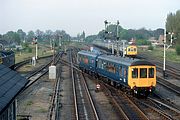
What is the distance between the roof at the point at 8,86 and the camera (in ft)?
36.0

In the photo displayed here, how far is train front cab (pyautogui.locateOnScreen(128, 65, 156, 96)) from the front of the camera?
2730cm

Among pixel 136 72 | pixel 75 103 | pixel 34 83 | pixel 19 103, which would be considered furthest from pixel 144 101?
pixel 34 83

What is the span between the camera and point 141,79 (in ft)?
90.0

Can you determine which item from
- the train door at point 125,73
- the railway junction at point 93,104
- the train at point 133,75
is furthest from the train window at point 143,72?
the railway junction at point 93,104

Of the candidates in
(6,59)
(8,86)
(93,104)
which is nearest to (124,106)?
(93,104)

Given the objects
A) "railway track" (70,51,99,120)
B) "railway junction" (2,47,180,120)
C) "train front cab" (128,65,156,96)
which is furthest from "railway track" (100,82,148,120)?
"railway track" (70,51,99,120)

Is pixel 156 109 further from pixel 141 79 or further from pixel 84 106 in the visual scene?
pixel 84 106

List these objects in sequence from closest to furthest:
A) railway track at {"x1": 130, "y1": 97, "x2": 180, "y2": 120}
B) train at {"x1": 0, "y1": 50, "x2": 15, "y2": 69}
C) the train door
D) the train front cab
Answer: railway track at {"x1": 130, "y1": 97, "x2": 180, "y2": 120} → the train front cab → the train door → train at {"x1": 0, "y1": 50, "x2": 15, "y2": 69}

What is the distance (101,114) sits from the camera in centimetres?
2261

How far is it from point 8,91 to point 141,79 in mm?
16355

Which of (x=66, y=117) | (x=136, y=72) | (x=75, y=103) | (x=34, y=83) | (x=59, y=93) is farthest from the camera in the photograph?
(x=34, y=83)

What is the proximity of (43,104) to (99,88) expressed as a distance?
8807mm

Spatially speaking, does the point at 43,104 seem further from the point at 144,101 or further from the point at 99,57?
the point at 99,57

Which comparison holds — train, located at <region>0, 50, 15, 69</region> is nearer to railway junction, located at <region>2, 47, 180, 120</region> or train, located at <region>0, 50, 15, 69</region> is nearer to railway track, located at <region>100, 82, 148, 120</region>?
railway junction, located at <region>2, 47, 180, 120</region>
